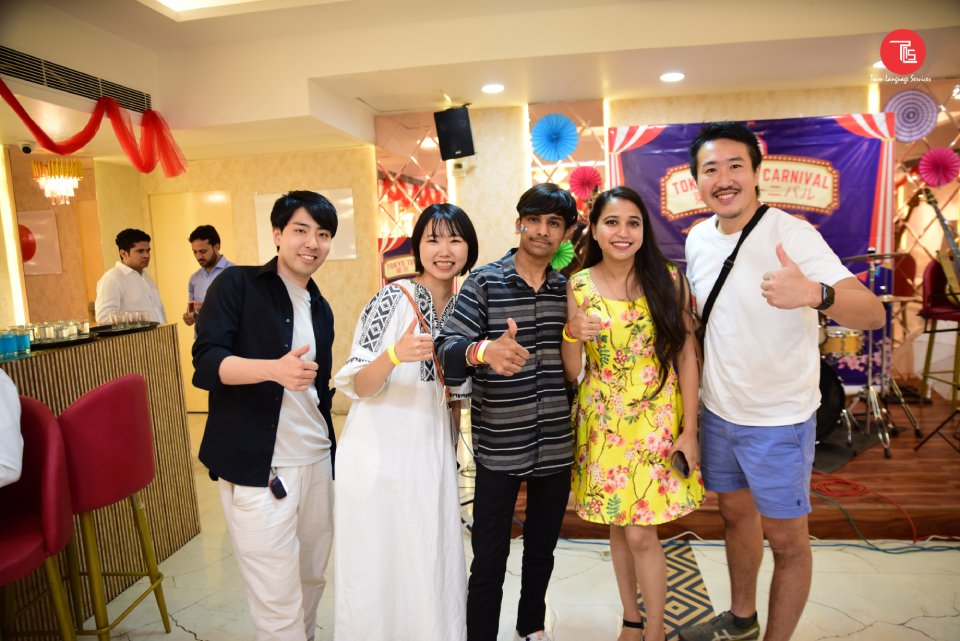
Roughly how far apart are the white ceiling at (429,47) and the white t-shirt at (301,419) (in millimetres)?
2535

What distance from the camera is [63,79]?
3.42 metres

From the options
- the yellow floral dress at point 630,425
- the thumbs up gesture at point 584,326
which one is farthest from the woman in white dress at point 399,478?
the yellow floral dress at point 630,425

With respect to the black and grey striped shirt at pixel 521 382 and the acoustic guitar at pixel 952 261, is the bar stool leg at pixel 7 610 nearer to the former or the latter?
the black and grey striped shirt at pixel 521 382

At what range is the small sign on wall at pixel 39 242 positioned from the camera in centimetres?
492

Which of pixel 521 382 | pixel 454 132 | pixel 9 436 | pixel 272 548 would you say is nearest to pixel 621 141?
pixel 454 132

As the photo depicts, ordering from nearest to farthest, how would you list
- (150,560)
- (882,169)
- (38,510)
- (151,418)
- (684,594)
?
(38,510) → (150,560) → (684,594) → (151,418) → (882,169)

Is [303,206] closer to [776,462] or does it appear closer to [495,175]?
[776,462]

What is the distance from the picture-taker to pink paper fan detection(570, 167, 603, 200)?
14.9 ft

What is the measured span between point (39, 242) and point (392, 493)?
5.00m

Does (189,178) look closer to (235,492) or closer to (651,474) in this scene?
(235,492)

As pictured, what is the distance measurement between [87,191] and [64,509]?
4.41m

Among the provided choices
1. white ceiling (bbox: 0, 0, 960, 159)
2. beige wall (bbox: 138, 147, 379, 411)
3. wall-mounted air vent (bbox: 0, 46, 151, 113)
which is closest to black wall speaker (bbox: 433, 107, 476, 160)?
white ceiling (bbox: 0, 0, 960, 159)

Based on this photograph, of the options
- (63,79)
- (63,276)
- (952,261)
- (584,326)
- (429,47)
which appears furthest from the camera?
(63,276)

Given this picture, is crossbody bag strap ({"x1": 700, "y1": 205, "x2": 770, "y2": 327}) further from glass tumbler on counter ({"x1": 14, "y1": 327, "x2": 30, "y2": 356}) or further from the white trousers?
glass tumbler on counter ({"x1": 14, "y1": 327, "x2": 30, "y2": 356})
